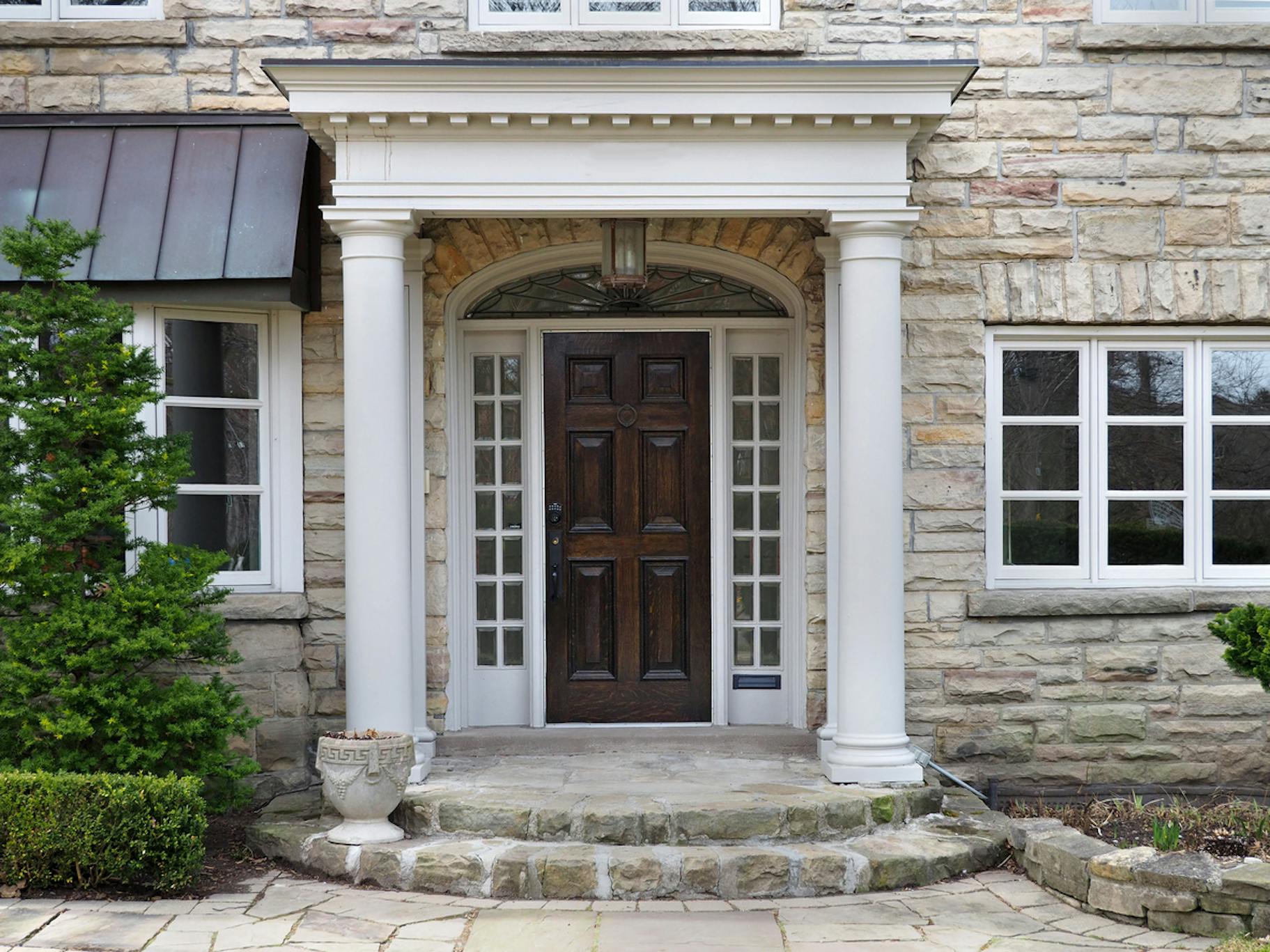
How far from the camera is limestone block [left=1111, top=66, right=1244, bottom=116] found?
292 inches

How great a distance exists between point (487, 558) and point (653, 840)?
248 centimetres

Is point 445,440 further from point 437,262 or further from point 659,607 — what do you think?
point 659,607

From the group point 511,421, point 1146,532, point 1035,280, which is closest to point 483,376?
point 511,421

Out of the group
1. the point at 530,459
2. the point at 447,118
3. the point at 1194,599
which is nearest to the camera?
the point at 447,118

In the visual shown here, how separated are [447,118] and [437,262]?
129cm

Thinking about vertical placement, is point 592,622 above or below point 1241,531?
below

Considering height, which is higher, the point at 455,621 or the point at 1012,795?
the point at 455,621

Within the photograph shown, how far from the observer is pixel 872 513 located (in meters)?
6.66

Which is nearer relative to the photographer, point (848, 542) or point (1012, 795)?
point (848, 542)

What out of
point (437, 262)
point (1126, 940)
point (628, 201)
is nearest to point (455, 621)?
point (437, 262)

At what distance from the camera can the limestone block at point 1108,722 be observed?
746 cm

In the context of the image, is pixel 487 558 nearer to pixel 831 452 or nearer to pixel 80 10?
pixel 831 452

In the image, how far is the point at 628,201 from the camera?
6559 millimetres

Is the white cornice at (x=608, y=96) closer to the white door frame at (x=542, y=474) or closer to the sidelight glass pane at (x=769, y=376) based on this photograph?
the white door frame at (x=542, y=474)
